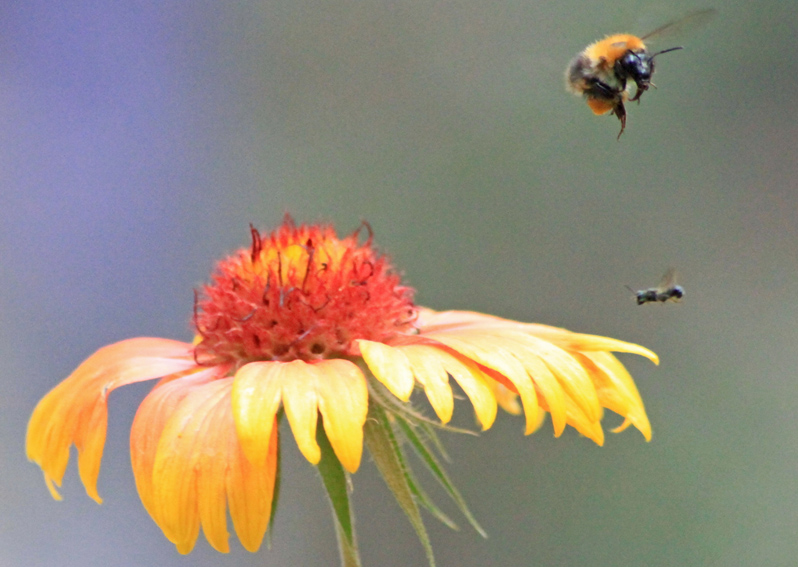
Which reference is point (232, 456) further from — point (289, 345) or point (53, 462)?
point (53, 462)

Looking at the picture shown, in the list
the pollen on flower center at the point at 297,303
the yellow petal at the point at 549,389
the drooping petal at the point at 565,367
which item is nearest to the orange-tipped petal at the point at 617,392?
the drooping petal at the point at 565,367

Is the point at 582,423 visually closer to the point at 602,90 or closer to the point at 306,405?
the point at 306,405

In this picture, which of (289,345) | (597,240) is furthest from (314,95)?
(289,345)

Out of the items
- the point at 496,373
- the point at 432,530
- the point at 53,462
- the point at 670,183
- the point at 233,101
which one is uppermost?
the point at 233,101

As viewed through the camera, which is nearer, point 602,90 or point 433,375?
point 433,375

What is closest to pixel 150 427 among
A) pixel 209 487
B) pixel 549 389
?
pixel 209 487

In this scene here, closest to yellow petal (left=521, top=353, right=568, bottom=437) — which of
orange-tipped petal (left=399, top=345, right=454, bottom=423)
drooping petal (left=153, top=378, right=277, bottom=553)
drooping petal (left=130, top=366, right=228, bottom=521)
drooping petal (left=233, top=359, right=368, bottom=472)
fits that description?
orange-tipped petal (left=399, top=345, right=454, bottom=423)

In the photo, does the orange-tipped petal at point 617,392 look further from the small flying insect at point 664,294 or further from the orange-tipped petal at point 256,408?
the orange-tipped petal at point 256,408
